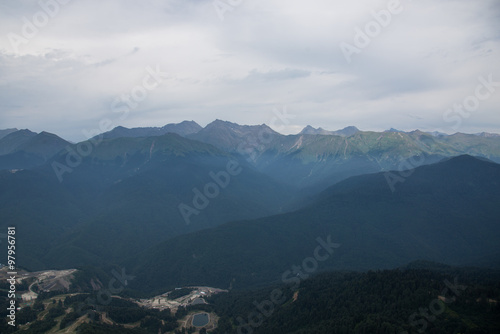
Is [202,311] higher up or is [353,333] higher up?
[353,333]

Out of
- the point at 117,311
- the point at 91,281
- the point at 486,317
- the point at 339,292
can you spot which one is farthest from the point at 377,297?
the point at 91,281

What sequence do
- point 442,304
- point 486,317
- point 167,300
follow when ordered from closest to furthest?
point 486,317 < point 442,304 < point 167,300

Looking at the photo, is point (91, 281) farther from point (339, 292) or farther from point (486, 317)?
point (486, 317)

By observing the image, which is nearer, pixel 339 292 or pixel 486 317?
pixel 486 317

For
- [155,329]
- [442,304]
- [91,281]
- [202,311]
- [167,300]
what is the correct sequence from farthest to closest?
[91,281] → [167,300] → [202,311] → [155,329] → [442,304]

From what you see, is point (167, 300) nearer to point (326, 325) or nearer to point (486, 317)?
point (326, 325)

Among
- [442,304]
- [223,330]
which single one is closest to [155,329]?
[223,330]

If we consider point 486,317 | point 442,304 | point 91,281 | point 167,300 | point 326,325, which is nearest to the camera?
point 486,317

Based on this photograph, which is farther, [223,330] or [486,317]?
[223,330]

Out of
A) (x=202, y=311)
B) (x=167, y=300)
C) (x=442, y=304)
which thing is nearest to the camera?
(x=442, y=304)
